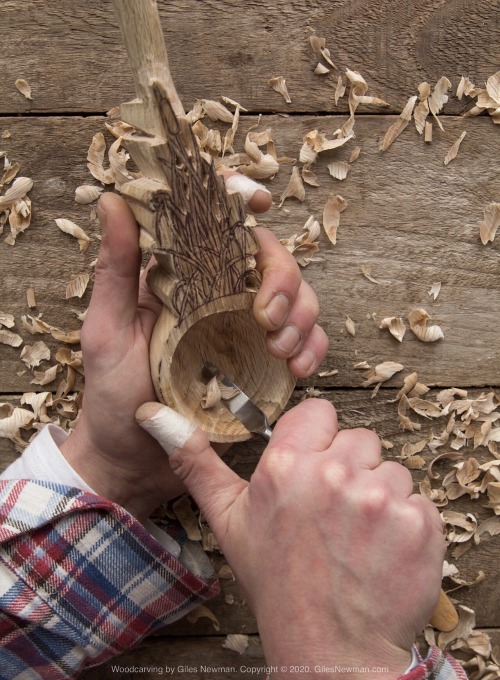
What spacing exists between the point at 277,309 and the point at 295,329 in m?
0.05

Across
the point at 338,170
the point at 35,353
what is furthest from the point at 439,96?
the point at 35,353

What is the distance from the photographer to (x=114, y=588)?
0.74 metres

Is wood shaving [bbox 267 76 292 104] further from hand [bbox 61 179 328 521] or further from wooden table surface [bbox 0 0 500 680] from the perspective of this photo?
hand [bbox 61 179 328 521]

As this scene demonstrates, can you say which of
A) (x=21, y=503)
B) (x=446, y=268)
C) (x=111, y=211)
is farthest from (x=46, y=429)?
(x=446, y=268)

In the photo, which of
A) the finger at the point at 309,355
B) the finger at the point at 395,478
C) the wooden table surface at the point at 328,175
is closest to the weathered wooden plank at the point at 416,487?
the wooden table surface at the point at 328,175

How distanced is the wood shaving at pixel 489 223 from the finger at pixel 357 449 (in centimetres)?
35

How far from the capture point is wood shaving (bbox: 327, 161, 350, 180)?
825 mm

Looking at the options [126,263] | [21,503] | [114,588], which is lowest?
[114,588]

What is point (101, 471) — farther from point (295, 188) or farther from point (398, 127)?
point (398, 127)

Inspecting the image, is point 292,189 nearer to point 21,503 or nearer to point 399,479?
point 399,479

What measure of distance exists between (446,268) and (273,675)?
53cm

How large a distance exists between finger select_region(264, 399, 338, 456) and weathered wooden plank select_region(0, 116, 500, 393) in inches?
7.7

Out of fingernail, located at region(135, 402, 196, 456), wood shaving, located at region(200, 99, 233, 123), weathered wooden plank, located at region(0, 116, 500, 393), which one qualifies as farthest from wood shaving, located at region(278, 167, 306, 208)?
fingernail, located at region(135, 402, 196, 456)

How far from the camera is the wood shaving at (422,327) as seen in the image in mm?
835
